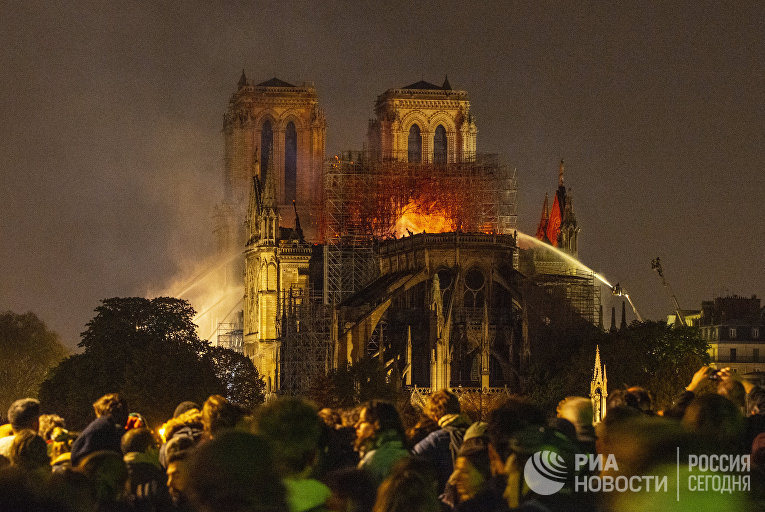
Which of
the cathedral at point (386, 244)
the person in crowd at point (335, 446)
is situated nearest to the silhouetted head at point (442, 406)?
the person in crowd at point (335, 446)

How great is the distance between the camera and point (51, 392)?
7325cm

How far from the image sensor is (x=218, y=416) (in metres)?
16.3

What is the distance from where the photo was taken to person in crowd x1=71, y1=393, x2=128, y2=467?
1664 cm

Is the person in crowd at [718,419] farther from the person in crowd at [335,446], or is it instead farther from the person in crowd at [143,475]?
the person in crowd at [143,475]

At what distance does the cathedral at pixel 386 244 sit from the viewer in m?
84.0

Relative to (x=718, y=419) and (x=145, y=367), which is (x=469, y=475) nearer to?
(x=718, y=419)

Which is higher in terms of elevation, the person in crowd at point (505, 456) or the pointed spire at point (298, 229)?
the pointed spire at point (298, 229)

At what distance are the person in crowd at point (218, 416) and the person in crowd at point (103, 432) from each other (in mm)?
928

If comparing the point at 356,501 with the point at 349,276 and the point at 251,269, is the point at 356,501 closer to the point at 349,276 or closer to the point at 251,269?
the point at 349,276

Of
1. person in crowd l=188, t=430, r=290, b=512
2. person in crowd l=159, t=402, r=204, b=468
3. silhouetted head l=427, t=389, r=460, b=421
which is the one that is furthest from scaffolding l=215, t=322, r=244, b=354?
person in crowd l=188, t=430, r=290, b=512

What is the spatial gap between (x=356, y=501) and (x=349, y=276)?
266ft

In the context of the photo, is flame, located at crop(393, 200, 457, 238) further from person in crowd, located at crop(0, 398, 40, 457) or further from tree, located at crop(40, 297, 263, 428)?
person in crowd, located at crop(0, 398, 40, 457)

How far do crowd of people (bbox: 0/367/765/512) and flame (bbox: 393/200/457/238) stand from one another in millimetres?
79221

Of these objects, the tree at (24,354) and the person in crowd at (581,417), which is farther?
the tree at (24,354)
